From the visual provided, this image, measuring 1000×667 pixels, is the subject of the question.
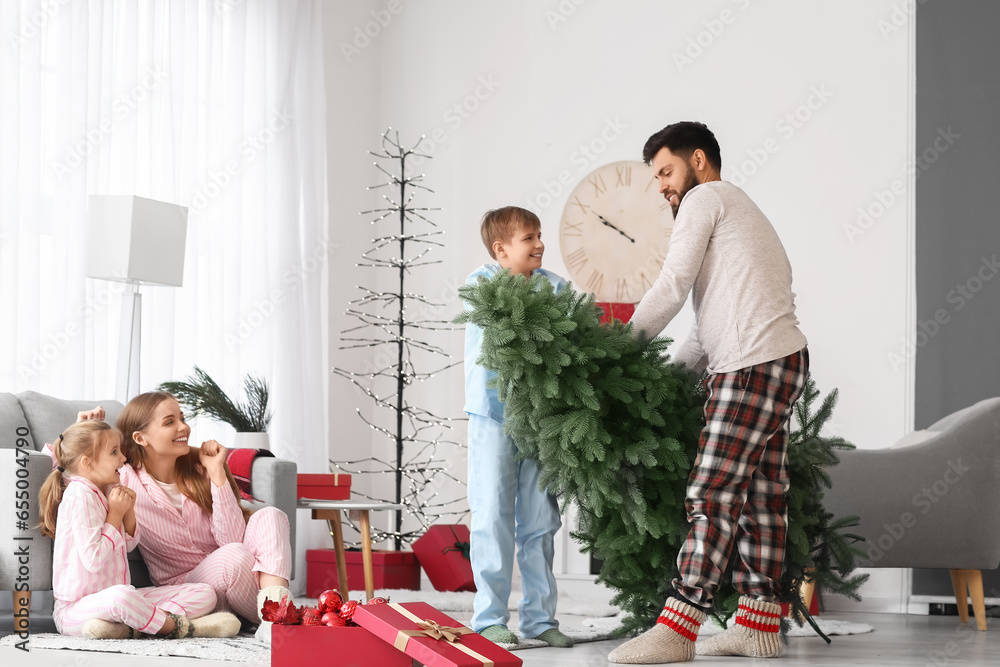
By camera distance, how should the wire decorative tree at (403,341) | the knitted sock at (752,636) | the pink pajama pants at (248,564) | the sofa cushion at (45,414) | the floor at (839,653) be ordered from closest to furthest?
the floor at (839,653)
the knitted sock at (752,636)
the pink pajama pants at (248,564)
the sofa cushion at (45,414)
the wire decorative tree at (403,341)

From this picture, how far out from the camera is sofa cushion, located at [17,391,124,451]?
3416 mm

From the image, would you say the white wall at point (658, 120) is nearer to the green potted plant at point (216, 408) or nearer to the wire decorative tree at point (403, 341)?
the wire decorative tree at point (403, 341)

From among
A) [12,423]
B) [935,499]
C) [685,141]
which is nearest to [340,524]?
[12,423]

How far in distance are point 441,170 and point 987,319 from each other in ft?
8.68

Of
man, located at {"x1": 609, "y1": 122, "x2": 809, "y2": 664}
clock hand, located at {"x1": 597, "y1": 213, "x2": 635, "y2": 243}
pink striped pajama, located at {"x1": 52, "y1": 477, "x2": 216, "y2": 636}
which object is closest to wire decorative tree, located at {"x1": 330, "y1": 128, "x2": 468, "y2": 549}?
clock hand, located at {"x1": 597, "y1": 213, "x2": 635, "y2": 243}

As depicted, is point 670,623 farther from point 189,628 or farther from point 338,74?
point 338,74

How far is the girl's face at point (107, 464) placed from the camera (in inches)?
115

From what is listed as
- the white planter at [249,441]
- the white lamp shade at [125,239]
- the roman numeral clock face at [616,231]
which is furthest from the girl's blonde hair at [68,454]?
the roman numeral clock face at [616,231]

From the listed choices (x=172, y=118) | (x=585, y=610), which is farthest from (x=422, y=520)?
(x=172, y=118)

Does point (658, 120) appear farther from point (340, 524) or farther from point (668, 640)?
point (668, 640)

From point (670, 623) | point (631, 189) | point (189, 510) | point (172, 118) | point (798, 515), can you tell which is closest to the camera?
point (670, 623)

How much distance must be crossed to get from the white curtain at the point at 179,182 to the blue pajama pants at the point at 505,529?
179 cm

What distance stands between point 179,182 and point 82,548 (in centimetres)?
209

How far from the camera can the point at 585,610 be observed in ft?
13.3
